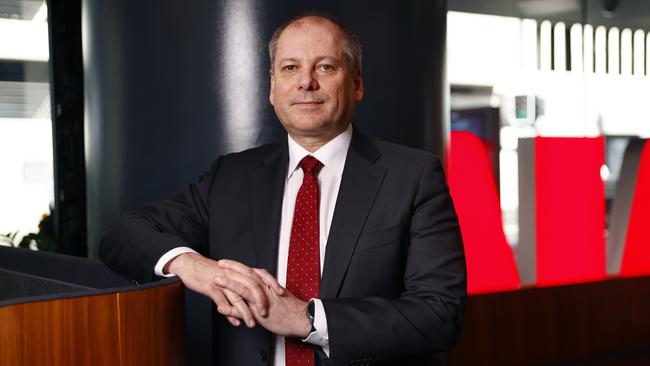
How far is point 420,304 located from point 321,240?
29 centimetres

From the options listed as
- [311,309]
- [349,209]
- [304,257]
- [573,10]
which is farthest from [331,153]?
[573,10]

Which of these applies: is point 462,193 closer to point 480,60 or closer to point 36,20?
point 480,60

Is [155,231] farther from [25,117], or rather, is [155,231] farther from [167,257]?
[25,117]

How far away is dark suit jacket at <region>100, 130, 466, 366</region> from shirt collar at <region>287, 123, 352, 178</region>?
25 mm

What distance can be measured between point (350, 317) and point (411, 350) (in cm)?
16

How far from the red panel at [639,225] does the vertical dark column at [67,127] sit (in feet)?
12.0

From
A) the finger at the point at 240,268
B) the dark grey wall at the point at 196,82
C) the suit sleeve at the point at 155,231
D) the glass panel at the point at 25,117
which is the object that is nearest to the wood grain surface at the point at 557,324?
the dark grey wall at the point at 196,82

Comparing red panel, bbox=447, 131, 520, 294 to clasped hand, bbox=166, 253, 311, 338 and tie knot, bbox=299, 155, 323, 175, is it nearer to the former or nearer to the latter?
tie knot, bbox=299, 155, 323, 175

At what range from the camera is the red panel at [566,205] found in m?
5.07

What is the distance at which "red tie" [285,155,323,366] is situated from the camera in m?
1.89

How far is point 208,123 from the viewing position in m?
3.33

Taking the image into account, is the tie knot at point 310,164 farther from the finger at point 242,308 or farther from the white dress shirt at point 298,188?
the finger at point 242,308

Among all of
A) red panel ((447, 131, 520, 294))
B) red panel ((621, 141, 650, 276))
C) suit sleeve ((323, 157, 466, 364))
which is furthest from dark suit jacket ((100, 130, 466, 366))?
red panel ((621, 141, 650, 276))

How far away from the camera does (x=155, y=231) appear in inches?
81.6
